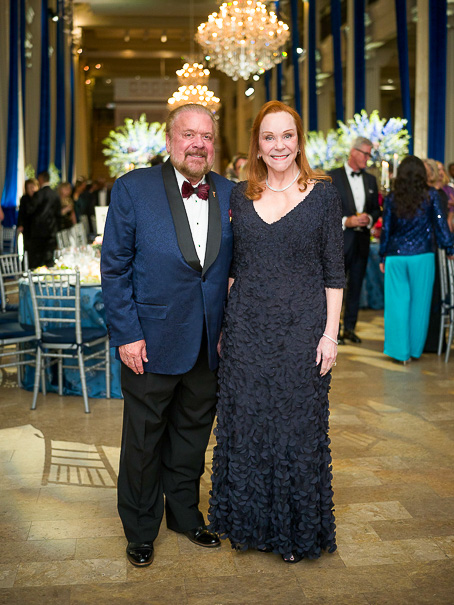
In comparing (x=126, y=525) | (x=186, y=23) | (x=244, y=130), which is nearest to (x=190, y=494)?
(x=126, y=525)

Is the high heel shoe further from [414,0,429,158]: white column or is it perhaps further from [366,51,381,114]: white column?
[366,51,381,114]: white column

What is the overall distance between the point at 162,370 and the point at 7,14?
1128 centimetres

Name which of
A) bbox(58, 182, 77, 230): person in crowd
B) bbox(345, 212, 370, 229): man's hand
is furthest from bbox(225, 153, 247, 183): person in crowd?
bbox(58, 182, 77, 230): person in crowd

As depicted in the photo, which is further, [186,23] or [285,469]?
[186,23]

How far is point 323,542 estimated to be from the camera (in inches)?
111

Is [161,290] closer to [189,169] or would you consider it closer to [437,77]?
[189,169]

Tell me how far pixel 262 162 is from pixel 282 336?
655 millimetres

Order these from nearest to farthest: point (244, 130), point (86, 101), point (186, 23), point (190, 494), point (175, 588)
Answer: point (175, 588)
point (190, 494)
point (186, 23)
point (244, 130)
point (86, 101)

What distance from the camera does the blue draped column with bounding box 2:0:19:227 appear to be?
38.6 ft

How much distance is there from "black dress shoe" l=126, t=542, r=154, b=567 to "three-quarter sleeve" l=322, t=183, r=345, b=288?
1.19m

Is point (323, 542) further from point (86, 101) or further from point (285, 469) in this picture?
point (86, 101)

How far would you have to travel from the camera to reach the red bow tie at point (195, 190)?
2.67m

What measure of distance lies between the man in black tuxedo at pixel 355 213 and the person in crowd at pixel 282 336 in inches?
162

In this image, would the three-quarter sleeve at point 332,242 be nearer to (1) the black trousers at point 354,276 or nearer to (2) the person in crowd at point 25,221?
(1) the black trousers at point 354,276
